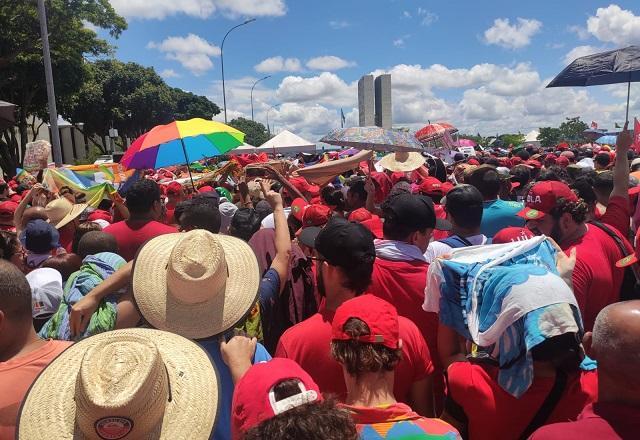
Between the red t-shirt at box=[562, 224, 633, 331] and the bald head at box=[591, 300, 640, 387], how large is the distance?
128cm

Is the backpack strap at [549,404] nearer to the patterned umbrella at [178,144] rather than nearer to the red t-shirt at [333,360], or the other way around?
the red t-shirt at [333,360]

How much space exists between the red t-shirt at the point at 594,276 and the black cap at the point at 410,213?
2.79 feet

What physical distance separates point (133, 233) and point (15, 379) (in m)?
2.23

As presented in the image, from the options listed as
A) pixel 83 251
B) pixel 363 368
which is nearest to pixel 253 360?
pixel 363 368

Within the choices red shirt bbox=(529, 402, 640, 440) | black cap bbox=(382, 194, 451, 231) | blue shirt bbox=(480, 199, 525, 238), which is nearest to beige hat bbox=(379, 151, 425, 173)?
blue shirt bbox=(480, 199, 525, 238)

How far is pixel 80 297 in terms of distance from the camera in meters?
2.66

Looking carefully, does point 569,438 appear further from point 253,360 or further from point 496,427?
point 253,360

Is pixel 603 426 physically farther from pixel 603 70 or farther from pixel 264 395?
pixel 603 70

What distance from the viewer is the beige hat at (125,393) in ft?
4.40

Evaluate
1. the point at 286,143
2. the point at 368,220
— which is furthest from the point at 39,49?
the point at 368,220

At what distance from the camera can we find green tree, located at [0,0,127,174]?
21.4 m

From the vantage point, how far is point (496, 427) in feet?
6.03

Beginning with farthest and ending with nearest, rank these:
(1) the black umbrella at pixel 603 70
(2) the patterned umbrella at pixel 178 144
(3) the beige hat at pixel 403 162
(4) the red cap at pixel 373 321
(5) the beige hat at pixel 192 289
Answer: (3) the beige hat at pixel 403 162 < (2) the patterned umbrella at pixel 178 144 < (1) the black umbrella at pixel 603 70 < (5) the beige hat at pixel 192 289 < (4) the red cap at pixel 373 321

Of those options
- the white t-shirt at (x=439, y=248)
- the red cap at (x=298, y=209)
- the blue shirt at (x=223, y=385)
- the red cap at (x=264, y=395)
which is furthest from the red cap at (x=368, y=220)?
the red cap at (x=264, y=395)
